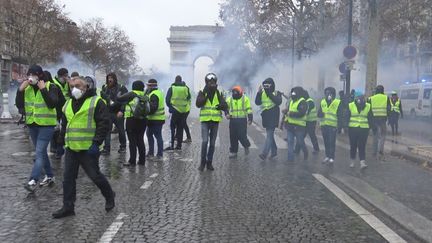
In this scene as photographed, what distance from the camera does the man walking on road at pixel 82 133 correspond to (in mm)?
5977

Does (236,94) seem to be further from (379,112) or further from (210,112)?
(379,112)

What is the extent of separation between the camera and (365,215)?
641cm

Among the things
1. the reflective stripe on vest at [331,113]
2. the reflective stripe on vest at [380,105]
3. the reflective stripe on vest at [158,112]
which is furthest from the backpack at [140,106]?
the reflective stripe on vest at [380,105]

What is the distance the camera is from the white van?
104 feet

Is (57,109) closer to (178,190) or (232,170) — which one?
(178,190)

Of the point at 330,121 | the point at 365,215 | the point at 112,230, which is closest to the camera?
the point at 112,230

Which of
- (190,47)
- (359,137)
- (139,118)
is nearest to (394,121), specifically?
(359,137)

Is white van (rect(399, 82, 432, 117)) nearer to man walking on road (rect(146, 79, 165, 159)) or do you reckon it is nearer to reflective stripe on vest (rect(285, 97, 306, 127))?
reflective stripe on vest (rect(285, 97, 306, 127))

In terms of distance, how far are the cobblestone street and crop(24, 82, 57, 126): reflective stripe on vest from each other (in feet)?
3.15

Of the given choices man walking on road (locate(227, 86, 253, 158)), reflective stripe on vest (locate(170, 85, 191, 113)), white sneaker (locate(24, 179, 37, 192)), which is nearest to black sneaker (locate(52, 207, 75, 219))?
white sneaker (locate(24, 179, 37, 192))

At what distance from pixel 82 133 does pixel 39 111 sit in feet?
5.17

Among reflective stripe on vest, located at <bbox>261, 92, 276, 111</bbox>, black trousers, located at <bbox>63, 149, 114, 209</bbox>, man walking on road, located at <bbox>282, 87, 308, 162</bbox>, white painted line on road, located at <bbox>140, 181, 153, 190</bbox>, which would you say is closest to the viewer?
black trousers, located at <bbox>63, 149, 114, 209</bbox>

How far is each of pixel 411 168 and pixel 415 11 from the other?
3002 centimetres

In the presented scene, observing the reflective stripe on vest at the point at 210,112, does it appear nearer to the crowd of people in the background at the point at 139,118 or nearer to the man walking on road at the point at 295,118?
the crowd of people in the background at the point at 139,118
